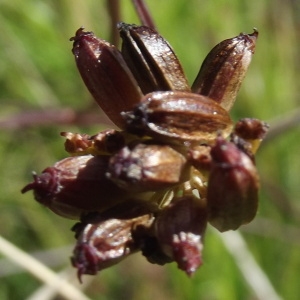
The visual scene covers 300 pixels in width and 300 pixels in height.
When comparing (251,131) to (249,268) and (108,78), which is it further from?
(249,268)

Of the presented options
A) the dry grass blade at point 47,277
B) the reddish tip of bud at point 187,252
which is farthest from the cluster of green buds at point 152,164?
the dry grass blade at point 47,277

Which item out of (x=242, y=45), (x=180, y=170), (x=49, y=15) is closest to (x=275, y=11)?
(x=49, y=15)

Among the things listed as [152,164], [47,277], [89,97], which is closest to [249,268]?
[47,277]

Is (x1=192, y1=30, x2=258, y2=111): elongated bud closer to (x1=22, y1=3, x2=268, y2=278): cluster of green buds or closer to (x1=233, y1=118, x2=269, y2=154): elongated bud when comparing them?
(x1=22, y1=3, x2=268, y2=278): cluster of green buds

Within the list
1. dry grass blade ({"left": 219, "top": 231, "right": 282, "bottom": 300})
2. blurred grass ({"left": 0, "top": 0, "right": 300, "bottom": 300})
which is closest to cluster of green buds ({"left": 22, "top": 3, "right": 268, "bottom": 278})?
dry grass blade ({"left": 219, "top": 231, "right": 282, "bottom": 300})

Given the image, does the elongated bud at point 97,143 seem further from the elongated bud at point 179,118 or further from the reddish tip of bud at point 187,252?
the reddish tip of bud at point 187,252

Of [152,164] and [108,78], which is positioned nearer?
[152,164]
